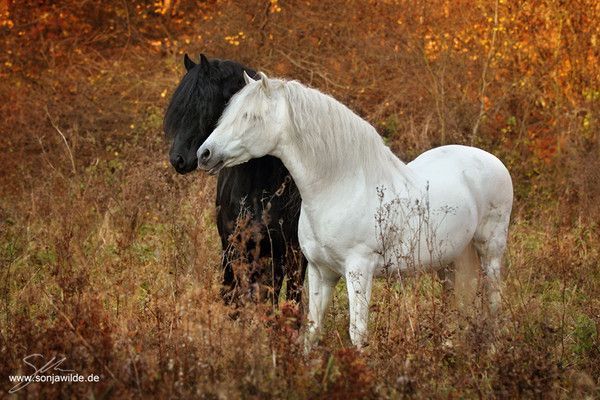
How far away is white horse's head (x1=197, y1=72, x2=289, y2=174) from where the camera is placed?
201 inches

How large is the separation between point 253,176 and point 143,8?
10.1 m

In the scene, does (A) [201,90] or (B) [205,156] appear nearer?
(B) [205,156]

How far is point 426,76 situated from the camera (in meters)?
11.9

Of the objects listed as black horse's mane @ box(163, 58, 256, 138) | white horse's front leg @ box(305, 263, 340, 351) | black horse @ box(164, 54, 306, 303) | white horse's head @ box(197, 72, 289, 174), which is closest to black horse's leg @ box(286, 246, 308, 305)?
black horse @ box(164, 54, 306, 303)

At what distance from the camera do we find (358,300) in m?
5.05

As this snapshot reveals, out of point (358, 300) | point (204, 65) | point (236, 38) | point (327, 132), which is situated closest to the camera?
point (358, 300)

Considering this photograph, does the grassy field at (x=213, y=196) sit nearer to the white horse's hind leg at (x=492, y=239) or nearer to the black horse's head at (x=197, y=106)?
the white horse's hind leg at (x=492, y=239)

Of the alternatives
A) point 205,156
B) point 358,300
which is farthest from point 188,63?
point 358,300

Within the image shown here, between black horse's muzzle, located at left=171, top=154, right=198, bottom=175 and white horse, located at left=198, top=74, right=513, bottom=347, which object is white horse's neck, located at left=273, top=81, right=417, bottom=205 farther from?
black horse's muzzle, located at left=171, top=154, right=198, bottom=175

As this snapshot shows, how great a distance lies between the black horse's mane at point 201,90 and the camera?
5.71m

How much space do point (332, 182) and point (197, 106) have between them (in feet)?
3.33

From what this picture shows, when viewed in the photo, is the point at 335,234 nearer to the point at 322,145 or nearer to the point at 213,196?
the point at 322,145

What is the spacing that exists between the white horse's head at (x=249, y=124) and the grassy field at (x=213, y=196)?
0.55 metres

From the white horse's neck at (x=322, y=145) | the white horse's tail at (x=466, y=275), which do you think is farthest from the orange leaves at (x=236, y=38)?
the white horse's neck at (x=322, y=145)
